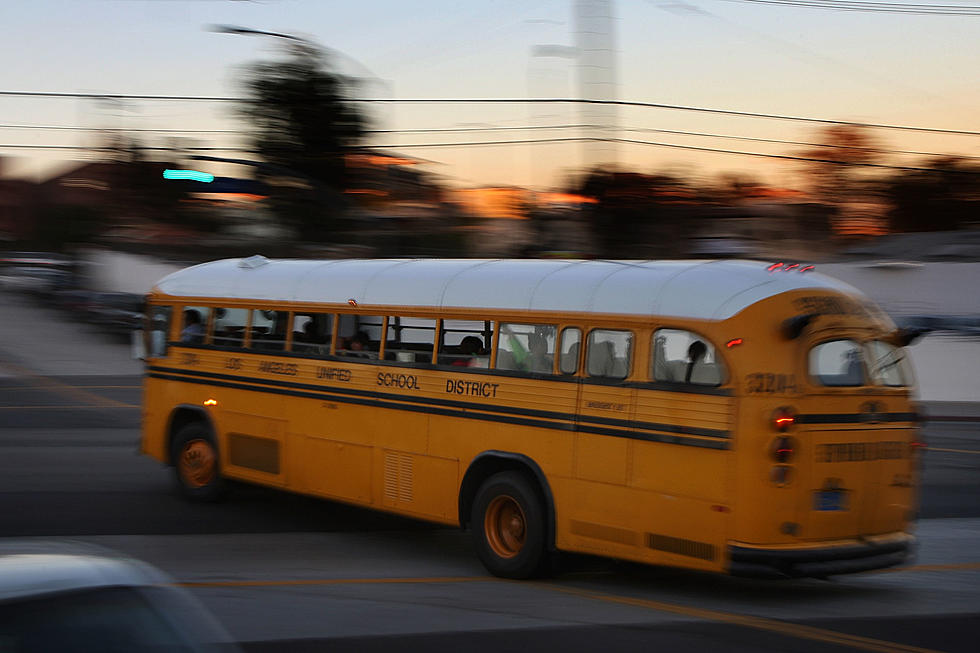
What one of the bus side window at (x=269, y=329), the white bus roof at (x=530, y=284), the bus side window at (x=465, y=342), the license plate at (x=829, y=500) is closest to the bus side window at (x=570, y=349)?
the white bus roof at (x=530, y=284)

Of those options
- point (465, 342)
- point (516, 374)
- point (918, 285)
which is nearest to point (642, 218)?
point (918, 285)

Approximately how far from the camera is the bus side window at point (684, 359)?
7.85 m

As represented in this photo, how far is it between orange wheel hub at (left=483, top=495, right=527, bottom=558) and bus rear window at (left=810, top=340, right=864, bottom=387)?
2578 millimetres

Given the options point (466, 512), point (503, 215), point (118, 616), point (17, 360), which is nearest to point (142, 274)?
point (17, 360)

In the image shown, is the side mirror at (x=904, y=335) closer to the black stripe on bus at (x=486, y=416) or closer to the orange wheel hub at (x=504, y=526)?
the black stripe on bus at (x=486, y=416)

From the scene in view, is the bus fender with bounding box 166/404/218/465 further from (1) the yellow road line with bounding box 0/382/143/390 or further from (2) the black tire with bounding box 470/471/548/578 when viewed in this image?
(1) the yellow road line with bounding box 0/382/143/390

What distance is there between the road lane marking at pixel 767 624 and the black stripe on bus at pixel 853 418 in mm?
1367

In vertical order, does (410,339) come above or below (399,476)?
above

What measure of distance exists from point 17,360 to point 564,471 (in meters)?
27.5

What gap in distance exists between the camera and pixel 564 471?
28.0 ft

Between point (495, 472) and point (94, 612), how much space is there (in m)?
6.27

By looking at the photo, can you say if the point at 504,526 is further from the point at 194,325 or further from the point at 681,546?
the point at 194,325

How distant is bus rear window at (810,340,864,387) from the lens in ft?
26.0

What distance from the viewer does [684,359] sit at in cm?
802
